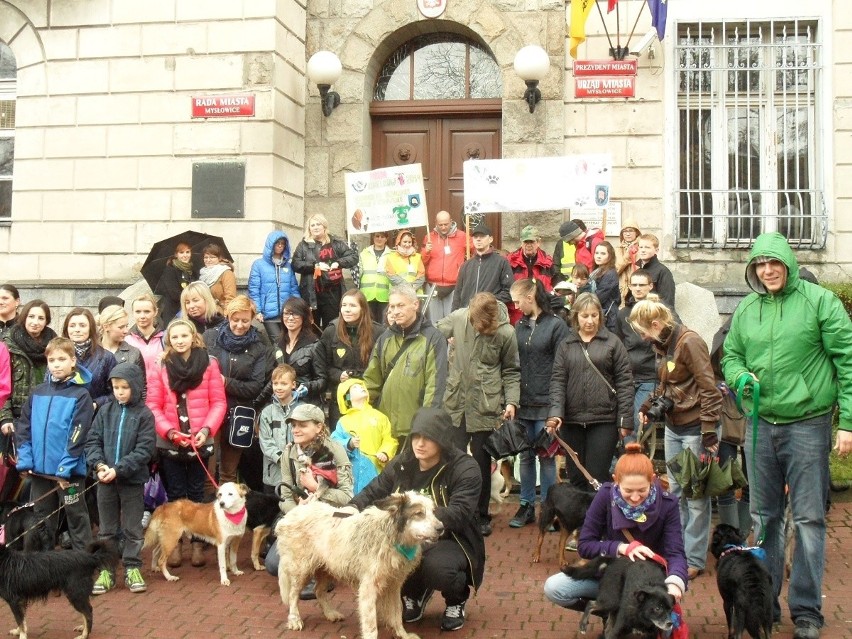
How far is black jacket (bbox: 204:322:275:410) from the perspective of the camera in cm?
878

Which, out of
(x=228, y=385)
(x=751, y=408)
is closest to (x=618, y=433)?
(x=751, y=408)

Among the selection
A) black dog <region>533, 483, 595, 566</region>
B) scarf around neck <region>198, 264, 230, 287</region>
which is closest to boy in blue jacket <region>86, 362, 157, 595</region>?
black dog <region>533, 483, 595, 566</region>

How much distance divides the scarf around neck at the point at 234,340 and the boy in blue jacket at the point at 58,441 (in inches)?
62.0

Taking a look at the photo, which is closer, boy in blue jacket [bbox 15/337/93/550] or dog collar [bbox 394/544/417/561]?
dog collar [bbox 394/544/417/561]

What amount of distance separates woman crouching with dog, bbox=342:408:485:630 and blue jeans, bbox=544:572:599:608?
0.56 m

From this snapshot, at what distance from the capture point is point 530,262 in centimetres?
1158

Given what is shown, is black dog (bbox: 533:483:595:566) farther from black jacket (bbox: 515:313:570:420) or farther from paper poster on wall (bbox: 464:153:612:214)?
paper poster on wall (bbox: 464:153:612:214)

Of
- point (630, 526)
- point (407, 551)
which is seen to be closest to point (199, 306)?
point (407, 551)

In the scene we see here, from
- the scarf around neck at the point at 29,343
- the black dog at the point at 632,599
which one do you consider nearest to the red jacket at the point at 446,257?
the scarf around neck at the point at 29,343

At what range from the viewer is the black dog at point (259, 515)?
7.83 m

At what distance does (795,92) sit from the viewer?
1326 cm

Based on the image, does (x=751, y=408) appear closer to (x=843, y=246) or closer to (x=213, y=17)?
(x=843, y=246)

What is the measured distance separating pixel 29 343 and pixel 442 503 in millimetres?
4036

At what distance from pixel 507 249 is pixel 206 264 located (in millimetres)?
4065
